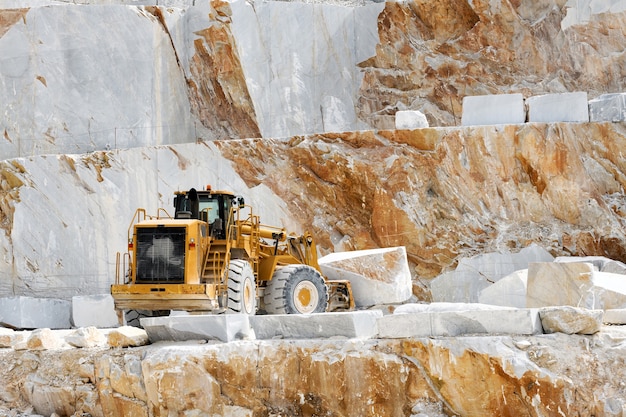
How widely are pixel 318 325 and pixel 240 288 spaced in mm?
2943

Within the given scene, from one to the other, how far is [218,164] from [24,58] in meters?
6.23

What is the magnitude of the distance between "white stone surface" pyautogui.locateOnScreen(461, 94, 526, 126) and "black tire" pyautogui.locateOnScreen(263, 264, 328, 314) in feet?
22.9

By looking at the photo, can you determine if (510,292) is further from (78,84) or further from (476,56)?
(78,84)

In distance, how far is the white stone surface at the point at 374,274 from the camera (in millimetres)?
14859

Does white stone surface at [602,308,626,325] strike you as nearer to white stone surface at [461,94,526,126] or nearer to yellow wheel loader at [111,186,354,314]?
yellow wheel loader at [111,186,354,314]

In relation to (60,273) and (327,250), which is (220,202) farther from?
(60,273)

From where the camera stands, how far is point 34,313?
17719 millimetres

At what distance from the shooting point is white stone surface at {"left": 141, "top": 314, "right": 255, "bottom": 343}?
30.4 feet

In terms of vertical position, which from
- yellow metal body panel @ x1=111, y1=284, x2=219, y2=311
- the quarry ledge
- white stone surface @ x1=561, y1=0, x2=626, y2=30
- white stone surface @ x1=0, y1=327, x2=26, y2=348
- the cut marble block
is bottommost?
the quarry ledge

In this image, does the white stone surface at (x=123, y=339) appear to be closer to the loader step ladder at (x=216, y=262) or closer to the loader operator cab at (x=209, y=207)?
the loader step ladder at (x=216, y=262)

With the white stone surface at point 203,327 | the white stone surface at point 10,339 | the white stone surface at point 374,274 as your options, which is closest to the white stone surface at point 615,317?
the white stone surface at point 203,327

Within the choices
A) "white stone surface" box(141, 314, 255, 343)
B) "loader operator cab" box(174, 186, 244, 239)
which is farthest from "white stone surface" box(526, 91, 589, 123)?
"white stone surface" box(141, 314, 255, 343)

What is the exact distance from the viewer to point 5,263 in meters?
18.6

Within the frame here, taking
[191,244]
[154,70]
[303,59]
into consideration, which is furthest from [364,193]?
[191,244]
